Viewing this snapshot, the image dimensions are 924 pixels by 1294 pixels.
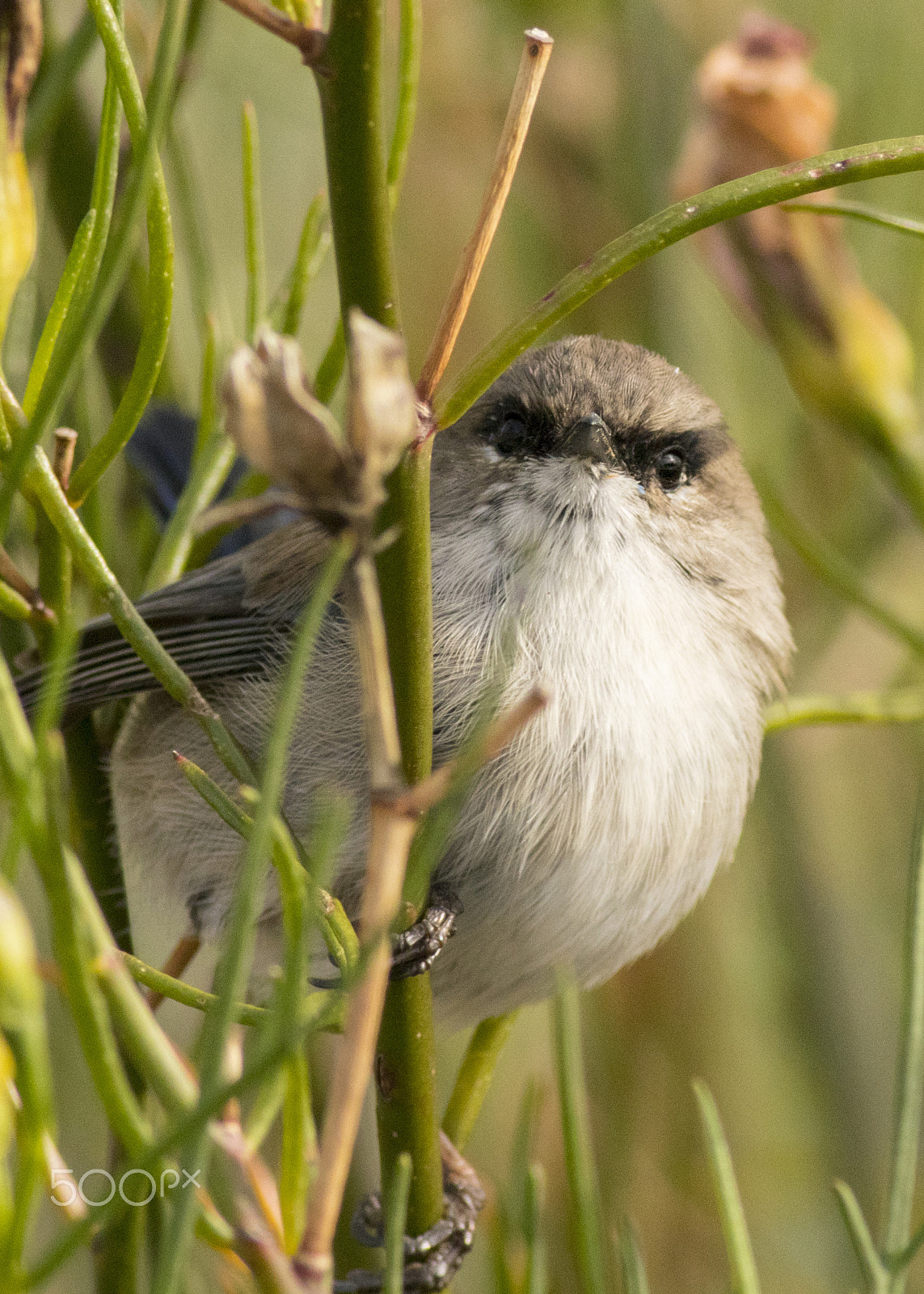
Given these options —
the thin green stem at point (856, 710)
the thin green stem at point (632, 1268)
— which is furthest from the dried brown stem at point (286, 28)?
the thin green stem at point (856, 710)

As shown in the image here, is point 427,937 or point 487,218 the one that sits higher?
point 487,218

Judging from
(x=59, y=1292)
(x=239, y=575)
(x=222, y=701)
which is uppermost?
(x=239, y=575)

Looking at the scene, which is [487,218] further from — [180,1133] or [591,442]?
[591,442]

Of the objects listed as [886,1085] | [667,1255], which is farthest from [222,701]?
[886,1085]

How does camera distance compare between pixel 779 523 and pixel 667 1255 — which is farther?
pixel 667 1255

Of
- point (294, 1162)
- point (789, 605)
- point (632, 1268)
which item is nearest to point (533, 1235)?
point (632, 1268)

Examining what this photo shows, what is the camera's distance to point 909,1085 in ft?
3.88

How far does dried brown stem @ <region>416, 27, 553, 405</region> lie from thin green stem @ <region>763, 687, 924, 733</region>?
970mm

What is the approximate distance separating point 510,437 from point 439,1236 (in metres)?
1.31

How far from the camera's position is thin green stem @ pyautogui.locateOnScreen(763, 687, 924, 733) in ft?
6.19

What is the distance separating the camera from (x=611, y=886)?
205cm

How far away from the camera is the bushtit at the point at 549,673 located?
196cm

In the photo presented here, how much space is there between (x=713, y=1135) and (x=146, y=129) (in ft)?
2.81

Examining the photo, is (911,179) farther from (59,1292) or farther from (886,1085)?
(59,1292)
